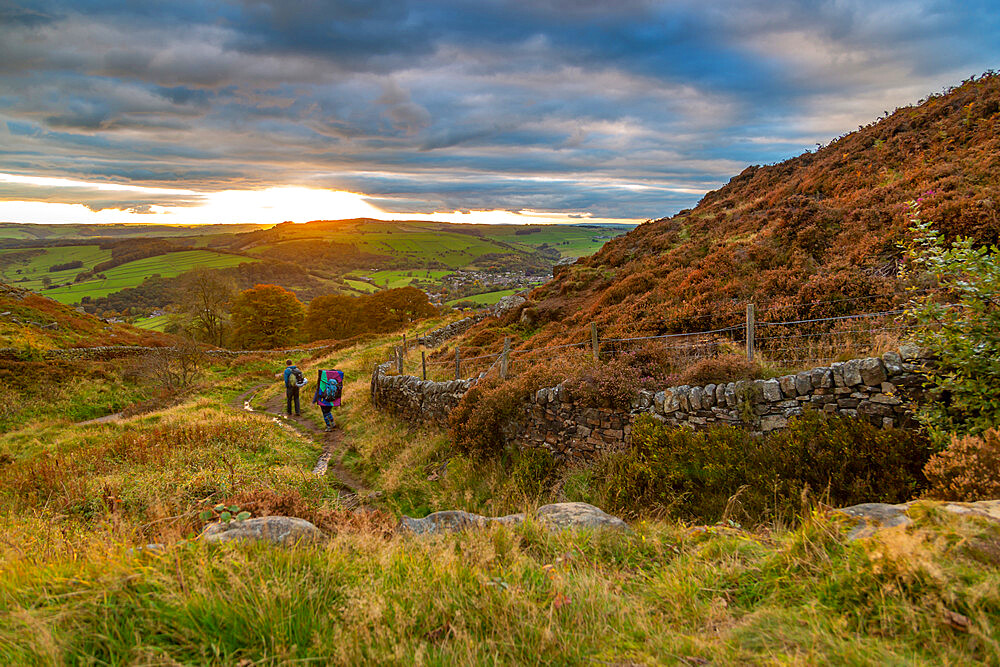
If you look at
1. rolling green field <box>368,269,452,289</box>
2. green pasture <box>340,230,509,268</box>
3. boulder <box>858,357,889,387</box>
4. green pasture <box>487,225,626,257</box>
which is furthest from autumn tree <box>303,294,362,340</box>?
green pasture <box>487,225,626,257</box>

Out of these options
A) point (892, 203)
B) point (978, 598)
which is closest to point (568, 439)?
point (978, 598)

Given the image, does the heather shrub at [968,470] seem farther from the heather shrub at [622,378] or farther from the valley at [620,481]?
the heather shrub at [622,378]

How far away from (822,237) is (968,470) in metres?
11.3

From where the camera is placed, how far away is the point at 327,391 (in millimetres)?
13602

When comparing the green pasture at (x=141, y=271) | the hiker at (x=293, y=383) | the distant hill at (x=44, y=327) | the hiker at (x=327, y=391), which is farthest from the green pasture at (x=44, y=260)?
the hiker at (x=327, y=391)

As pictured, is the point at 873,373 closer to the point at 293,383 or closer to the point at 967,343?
the point at 967,343

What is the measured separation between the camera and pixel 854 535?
329cm

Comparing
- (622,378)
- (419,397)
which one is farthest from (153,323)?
(622,378)

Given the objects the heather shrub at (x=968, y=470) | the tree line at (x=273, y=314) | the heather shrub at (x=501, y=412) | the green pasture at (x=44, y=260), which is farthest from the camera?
the green pasture at (x=44, y=260)

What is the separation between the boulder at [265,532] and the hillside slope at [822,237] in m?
9.52

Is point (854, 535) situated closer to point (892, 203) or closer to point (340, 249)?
point (892, 203)

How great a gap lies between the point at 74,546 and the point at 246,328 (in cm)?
4448

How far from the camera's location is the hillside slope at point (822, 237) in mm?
10109

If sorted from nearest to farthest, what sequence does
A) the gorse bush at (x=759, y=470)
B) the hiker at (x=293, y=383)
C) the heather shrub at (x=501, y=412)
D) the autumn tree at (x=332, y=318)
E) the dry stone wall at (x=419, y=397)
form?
the gorse bush at (x=759, y=470)
the heather shrub at (x=501, y=412)
the dry stone wall at (x=419, y=397)
the hiker at (x=293, y=383)
the autumn tree at (x=332, y=318)
